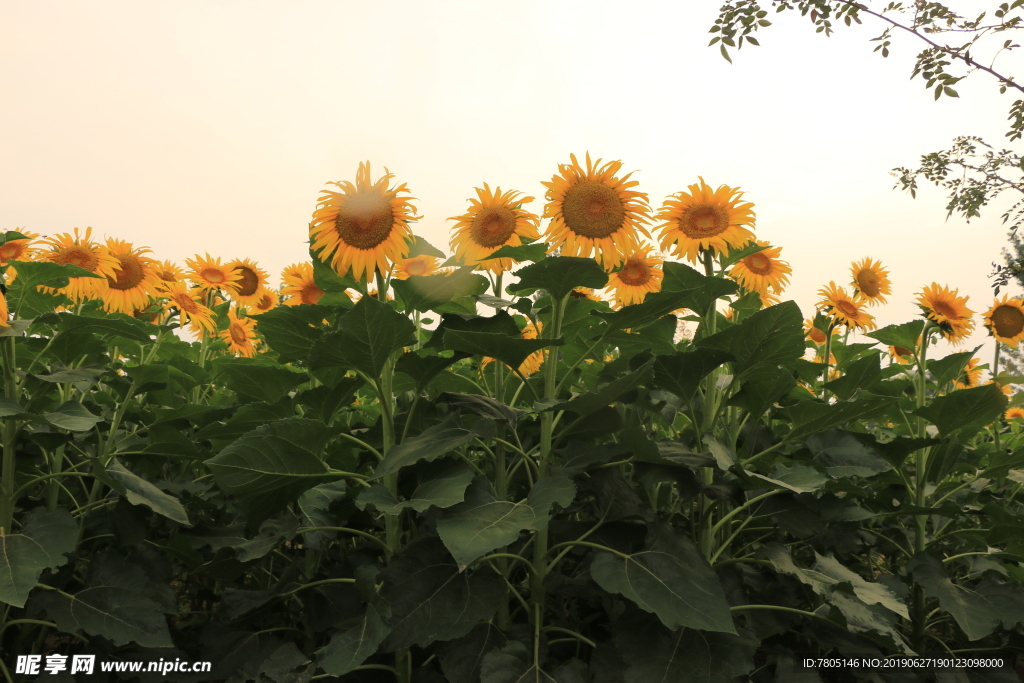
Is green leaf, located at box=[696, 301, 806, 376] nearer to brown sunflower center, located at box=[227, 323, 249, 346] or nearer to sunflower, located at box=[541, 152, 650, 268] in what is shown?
sunflower, located at box=[541, 152, 650, 268]

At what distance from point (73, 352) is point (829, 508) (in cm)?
248

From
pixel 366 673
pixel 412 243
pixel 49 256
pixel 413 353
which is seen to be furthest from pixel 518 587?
pixel 49 256

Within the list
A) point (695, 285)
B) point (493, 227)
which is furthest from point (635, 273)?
point (493, 227)

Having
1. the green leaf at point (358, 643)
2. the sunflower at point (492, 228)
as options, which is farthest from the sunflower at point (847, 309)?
the green leaf at point (358, 643)

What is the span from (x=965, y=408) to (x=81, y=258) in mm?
3373

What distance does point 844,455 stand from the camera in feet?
6.66

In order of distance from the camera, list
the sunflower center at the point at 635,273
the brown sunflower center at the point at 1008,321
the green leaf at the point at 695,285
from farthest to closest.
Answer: the brown sunflower center at the point at 1008,321 → the sunflower center at the point at 635,273 → the green leaf at the point at 695,285

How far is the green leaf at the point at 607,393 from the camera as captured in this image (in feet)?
5.24

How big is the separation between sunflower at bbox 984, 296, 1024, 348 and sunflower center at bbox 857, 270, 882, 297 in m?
0.67

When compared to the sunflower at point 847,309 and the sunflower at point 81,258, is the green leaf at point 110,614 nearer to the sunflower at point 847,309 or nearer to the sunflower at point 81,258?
the sunflower at point 81,258

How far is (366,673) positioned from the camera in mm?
1942

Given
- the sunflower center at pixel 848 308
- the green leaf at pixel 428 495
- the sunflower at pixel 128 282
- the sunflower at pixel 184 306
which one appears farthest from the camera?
the sunflower center at pixel 848 308

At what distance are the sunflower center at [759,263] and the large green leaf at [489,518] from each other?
1519 millimetres

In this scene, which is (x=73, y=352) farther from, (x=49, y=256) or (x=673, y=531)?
(x=673, y=531)
